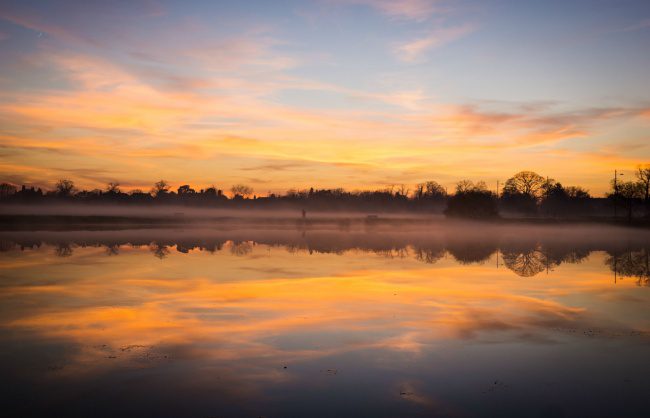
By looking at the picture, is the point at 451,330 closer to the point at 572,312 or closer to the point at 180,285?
the point at 572,312

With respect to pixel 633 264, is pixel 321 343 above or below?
below

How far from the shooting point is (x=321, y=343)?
523 inches

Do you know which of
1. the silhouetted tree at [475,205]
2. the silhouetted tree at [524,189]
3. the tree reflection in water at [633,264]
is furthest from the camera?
the silhouetted tree at [524,189]

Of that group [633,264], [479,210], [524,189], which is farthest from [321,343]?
[524,189]

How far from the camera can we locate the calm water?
9547 millimetres

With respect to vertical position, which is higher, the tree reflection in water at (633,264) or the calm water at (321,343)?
the tree reflection in water at (633,264)

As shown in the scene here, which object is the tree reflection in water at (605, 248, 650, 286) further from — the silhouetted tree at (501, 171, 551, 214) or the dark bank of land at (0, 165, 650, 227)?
the silhouetted tree at (501, 171, 551, 214)

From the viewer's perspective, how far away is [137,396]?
9680 millimetres

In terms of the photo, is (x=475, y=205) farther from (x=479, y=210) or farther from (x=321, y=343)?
(x=321, y=343)

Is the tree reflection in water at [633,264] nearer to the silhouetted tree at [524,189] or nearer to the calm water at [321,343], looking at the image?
the calm water at [321,343]

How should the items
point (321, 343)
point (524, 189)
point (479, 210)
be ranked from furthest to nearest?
point (524, 189) → point (479, 210) → point (321, 343)

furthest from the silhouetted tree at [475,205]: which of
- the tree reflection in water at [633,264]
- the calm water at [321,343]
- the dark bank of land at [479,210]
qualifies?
the calm water at [321,343]

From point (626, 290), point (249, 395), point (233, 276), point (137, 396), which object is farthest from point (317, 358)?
point (626, 290)

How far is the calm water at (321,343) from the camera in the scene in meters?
9.55
